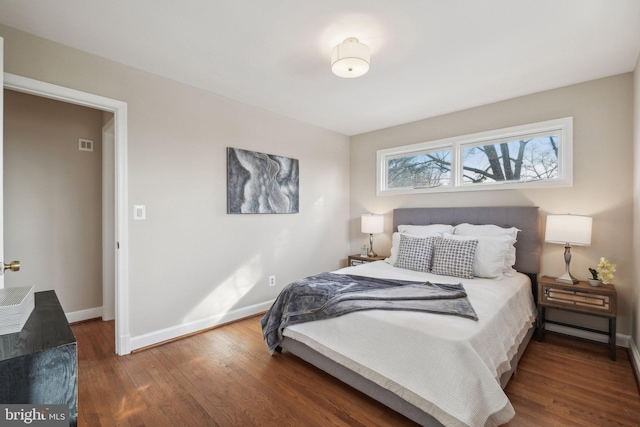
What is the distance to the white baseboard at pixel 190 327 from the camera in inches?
105

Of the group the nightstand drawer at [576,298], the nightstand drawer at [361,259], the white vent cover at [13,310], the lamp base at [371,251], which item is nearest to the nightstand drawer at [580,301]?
the nightstand drawer at [576,298]

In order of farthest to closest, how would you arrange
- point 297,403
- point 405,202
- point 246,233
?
point 405,202 → point 246,233 → point 297,403

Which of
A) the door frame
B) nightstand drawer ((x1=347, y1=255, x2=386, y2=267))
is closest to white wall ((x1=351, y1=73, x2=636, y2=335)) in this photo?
nightstand drawer ((x1=347, y1=255, x2=386, y2=267))

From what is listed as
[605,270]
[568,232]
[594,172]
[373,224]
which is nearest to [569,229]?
[568,232]

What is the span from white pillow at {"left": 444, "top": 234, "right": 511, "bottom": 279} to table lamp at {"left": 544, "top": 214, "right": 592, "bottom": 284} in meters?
0.36

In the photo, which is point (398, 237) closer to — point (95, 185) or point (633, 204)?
point (633, 204)

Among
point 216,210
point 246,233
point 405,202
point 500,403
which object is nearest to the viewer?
point 500,403

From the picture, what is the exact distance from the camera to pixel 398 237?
3596 mm

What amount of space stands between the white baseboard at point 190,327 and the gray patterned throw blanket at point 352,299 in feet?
2.68

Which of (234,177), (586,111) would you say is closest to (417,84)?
(586,111)

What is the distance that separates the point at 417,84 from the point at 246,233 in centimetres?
240

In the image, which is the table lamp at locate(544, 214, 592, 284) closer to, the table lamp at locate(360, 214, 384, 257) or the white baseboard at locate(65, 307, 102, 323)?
the table lamp at locate(360, 214, 384, 257)

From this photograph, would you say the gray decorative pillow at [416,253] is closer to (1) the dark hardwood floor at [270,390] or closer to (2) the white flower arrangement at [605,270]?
(1) the dark hardwood floor at [270,390]

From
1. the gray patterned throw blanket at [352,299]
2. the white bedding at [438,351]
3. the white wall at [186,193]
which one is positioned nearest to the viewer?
the white bedding at [438,351]
